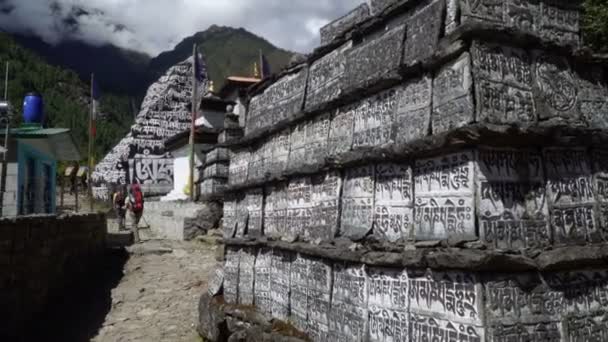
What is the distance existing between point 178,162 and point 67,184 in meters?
20.3

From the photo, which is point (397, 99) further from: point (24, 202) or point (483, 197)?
point (24, 202)

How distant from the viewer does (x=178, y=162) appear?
2192 centimetres

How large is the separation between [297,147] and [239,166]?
1.93 m

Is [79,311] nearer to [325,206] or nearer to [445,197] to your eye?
[325,206]

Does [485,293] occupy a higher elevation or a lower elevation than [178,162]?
lower

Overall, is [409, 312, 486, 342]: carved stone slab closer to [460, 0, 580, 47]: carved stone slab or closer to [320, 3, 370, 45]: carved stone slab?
[460, 0, 580, 47]: carved stone slab

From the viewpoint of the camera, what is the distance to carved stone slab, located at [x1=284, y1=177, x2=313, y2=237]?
17.7 ft

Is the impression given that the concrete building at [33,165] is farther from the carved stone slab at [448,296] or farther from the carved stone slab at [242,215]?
the carved stone slab at [448,296]

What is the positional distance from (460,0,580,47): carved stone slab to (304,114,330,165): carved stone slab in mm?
2007

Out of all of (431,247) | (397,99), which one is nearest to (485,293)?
(431,247)

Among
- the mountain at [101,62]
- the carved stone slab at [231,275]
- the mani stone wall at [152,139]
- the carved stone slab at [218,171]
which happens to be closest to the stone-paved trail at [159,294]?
the carved stone slab at [231,275]

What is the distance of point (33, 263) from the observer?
7.45 m

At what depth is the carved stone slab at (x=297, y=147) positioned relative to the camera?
568 cm

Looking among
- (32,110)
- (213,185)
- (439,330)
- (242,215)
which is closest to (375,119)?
(439,330)
